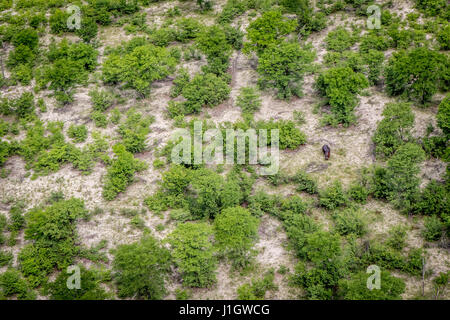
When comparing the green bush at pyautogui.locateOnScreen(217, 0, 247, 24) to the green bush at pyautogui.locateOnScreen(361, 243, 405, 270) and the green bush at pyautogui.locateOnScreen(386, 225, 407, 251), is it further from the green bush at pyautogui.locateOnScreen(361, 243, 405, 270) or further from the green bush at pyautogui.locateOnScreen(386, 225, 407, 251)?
the green bush at pyautogui.locateOnScreen(361, 243, 405, 270)

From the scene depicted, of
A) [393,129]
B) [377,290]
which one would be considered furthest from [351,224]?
[393,129]

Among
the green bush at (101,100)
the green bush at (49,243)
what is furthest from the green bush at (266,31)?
the green bush at (49,243)

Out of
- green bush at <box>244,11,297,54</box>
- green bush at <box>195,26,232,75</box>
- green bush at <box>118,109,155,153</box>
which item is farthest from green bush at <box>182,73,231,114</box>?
green bush at <box>244,11,297,54</box>

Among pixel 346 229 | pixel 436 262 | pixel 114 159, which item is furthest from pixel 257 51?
pixel 436 262

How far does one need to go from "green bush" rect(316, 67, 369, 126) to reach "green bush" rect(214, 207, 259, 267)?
16.0 meters

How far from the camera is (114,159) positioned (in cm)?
4316

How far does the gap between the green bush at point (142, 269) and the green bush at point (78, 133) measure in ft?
56.7

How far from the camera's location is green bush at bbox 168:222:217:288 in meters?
32.8

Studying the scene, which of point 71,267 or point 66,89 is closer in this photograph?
point 71,267

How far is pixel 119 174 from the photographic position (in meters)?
40.8
